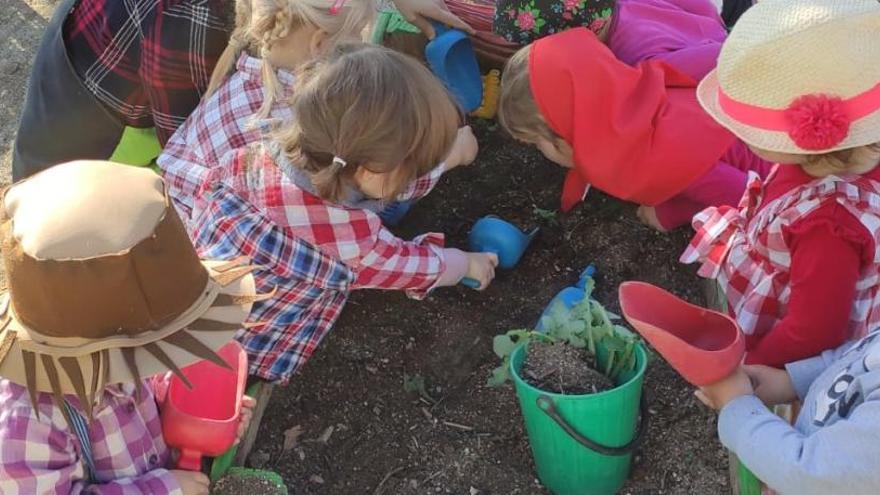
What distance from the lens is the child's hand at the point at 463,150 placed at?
255 cm

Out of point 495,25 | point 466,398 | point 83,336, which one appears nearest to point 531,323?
point 466,398

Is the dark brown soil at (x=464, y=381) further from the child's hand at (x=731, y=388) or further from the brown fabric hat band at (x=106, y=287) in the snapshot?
the brown fabric hat band at (x=106, y=287)

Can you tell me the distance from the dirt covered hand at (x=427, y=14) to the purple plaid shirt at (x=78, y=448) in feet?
4.63

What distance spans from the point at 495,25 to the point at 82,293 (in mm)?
1576

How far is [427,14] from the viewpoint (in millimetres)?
2725

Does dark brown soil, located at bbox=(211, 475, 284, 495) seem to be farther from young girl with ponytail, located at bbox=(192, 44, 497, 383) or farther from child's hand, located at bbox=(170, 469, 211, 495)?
young girl with ponytail, located at bbox=(192, 44, 497, 383)

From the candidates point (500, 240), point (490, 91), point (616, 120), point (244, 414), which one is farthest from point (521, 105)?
point (244, 414)

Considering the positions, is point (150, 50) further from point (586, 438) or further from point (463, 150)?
point (586, 438)

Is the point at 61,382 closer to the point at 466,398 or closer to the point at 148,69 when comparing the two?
the point at 466,398

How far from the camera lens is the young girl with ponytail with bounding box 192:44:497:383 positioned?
1.90 meters

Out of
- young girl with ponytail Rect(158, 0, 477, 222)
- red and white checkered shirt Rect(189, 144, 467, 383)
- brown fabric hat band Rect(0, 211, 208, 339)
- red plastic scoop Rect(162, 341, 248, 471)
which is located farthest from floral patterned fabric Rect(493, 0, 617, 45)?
brown fabric hat band Rect(0, 211, 208, 339)

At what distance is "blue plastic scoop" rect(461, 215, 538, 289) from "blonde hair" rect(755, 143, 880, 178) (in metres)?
0.79

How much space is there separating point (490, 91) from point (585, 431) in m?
1.42

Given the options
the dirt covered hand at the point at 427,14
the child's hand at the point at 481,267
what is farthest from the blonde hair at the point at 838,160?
the dirt covered hand at the point at 427,14
